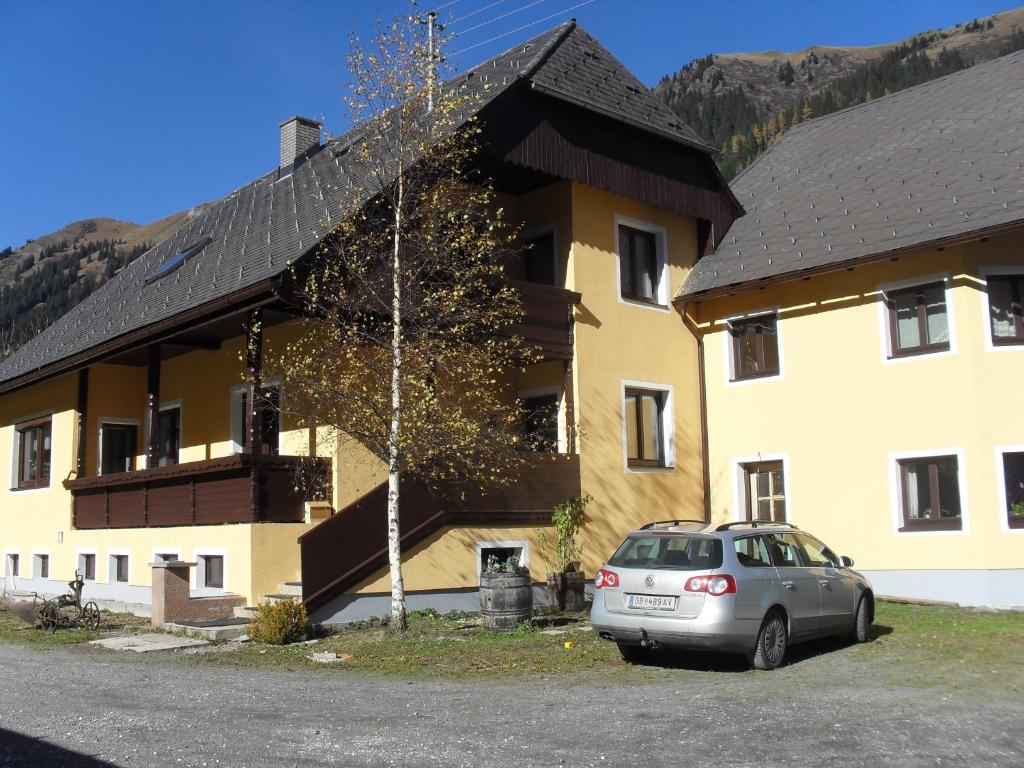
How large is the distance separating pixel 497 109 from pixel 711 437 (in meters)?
7.48

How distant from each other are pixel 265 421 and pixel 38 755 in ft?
37.3

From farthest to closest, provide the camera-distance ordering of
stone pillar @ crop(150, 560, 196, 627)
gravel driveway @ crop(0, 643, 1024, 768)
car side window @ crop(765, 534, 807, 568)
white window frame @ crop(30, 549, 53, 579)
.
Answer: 1. white window frame @ crop(30, 549, 53, 579)
2. stone pillar @ crop(150, 560, 196, 627)
3. car side window @ crop(765, 534, 807, 568)
4. gravel driveway @ crop(0, 643, 1024, 768)

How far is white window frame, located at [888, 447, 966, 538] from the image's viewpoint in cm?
1622

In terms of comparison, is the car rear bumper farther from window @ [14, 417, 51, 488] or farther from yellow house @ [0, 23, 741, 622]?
window @ [14, 417, 51, 488]

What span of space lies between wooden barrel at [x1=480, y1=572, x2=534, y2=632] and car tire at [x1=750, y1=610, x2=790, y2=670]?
3865 mm

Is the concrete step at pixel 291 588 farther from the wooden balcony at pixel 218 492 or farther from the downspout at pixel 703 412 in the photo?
the downspout at pixel 703 412

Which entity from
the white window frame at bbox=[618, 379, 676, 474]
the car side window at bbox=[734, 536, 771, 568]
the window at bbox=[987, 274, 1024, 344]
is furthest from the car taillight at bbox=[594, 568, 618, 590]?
the window at bbox=[987, 274, 1024, 344]

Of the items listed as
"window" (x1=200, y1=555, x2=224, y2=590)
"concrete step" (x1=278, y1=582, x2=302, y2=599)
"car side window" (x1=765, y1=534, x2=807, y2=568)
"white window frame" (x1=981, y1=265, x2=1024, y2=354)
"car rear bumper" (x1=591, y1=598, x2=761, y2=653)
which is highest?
"white window frame" (x1=981, y1=265, x2=1024, y2=354)

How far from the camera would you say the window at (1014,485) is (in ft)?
52.2

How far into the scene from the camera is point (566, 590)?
16.1 metres

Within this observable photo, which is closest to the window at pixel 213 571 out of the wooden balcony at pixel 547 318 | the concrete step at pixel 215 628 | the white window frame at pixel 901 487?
the concrete step at pixel 215 628

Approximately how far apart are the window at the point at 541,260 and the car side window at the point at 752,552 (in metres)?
8.33

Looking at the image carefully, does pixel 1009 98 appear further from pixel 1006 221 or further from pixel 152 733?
pixel 152 733

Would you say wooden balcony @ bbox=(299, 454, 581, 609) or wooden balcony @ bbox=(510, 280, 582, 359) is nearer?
wooden balcony @ bbox=(299, 454, 581, 609)
